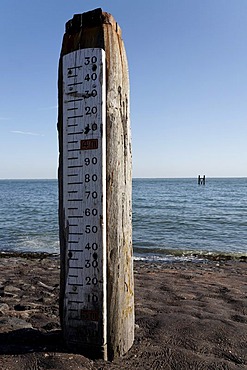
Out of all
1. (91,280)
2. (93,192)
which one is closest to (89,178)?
(93,192)

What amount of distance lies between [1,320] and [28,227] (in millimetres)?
20455

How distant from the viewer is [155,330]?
394 centimetres

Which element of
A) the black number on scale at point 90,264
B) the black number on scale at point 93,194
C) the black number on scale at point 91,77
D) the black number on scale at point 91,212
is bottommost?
the black number on scale at point 90,264

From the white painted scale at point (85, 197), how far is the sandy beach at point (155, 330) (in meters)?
0.35

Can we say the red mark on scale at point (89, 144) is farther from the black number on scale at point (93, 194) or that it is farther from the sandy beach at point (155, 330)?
the sandy beach at point (155, 330)

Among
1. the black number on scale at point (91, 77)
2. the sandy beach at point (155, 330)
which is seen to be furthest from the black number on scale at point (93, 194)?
the sandy beach at point (155, 330)

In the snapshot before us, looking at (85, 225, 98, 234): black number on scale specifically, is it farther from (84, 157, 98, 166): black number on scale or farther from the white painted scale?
(84, 157, 98, 166): black number on scale

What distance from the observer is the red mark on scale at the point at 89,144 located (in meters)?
3.10

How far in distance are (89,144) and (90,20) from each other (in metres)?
1.13

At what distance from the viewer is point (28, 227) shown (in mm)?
23906

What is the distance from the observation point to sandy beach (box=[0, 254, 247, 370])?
313 cm

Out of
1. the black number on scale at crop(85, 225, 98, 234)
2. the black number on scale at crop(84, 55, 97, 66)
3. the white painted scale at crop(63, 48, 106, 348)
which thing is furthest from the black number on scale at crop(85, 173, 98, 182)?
the black number on scale at crop(84, 55, 97, 66)

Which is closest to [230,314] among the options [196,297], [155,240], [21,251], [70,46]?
[196,297]

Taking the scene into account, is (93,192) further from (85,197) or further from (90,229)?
(90,229)
